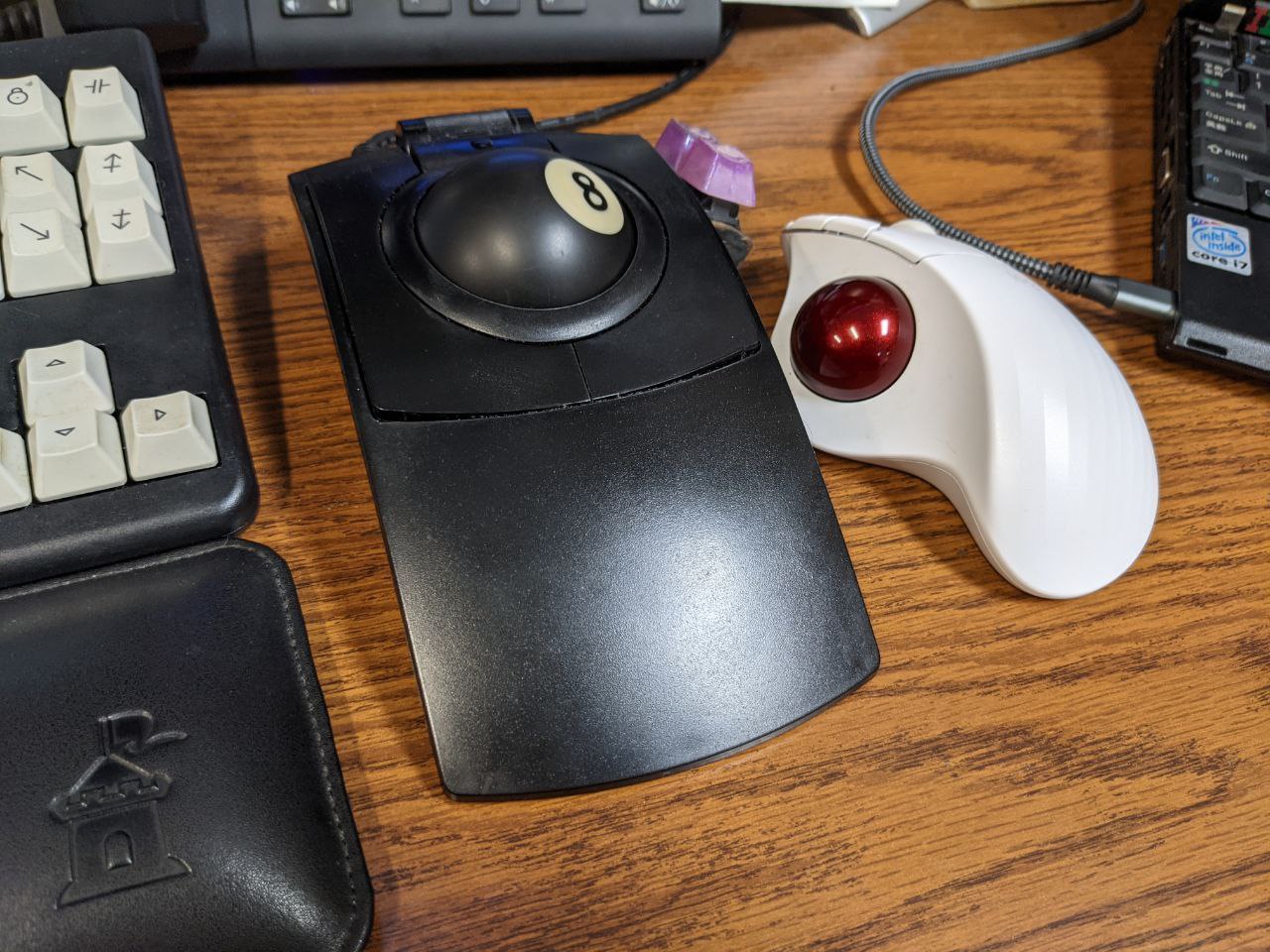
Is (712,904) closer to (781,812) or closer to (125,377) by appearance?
(781,812)

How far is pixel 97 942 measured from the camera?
0.87 ft

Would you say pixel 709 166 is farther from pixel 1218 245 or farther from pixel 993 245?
pixel 1218 245

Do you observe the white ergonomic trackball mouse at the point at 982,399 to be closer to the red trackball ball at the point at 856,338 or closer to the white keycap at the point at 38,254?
the red trackball ball at the point at 856,338

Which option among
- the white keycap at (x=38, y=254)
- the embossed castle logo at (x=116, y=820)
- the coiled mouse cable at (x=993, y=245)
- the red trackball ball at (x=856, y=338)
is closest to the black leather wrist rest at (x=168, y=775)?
the embossed castle logo at (x=116, y=820)

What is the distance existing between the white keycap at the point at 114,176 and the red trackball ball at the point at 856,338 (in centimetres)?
26

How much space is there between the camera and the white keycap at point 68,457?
0.31 m

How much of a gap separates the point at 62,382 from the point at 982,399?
1.06 feet

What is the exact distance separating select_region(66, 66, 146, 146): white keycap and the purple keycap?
22 centimetres

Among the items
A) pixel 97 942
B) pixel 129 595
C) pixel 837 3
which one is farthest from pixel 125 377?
pixel 837 3

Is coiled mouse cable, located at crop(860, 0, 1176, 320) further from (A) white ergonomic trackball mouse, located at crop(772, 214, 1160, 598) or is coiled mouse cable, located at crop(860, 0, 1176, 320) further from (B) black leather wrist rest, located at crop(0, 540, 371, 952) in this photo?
(B) black leather wrist rest, located at crop(0, 540, 371, 952)

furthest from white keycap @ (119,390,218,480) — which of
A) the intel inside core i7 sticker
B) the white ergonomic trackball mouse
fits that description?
the intel inside core i7 sticker

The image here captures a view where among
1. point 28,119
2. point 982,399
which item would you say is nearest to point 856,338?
point 982,399

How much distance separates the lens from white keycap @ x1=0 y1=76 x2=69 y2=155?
1.22 ft

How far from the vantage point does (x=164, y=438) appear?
0.33 metres
